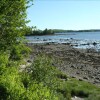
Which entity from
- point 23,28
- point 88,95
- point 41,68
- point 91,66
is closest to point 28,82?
point 41,68

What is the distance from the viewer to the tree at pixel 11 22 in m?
20.8

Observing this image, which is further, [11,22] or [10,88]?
[11,22]

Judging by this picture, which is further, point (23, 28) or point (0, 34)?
point (23, 28)

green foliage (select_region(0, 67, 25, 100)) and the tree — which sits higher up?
the tree

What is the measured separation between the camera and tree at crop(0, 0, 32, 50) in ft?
68.1

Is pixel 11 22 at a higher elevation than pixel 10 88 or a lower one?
higher

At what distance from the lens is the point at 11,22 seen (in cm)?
2141

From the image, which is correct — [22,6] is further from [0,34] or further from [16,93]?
[16,93]

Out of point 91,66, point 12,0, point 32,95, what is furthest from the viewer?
point 91,66

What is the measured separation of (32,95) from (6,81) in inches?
68.0

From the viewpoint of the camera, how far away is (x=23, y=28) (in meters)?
22.8

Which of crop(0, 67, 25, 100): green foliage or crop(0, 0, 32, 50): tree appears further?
crop(0, 0, 32, 50): tree

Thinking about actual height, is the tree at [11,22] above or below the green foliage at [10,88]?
above

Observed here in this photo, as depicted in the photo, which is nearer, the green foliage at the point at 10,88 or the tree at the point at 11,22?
the green foliage at the point at 10,88
